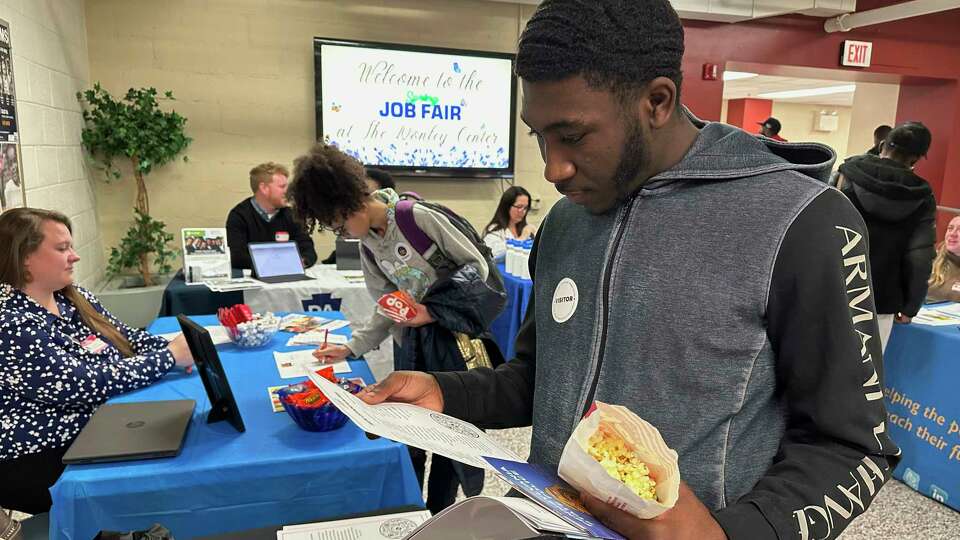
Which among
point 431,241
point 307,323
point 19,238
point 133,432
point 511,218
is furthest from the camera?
point 511,218

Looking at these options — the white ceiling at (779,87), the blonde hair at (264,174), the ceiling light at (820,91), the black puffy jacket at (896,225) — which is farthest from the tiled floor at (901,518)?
the ceiling light at (820,91)

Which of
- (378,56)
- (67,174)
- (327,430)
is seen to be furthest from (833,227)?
(378,56)

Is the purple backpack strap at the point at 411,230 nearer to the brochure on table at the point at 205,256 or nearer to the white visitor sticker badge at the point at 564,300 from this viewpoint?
the white visitor sticker badge at the point at 564,300

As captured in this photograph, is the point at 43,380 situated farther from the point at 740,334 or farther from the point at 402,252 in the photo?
the point at 740,334

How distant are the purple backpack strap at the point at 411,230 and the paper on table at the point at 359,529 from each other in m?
1.15

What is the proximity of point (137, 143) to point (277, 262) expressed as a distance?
155cm

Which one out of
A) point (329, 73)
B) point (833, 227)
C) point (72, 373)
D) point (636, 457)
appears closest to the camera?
point (636, 457)

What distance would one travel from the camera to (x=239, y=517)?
1377 mm

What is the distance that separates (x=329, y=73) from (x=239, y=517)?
4229 mm

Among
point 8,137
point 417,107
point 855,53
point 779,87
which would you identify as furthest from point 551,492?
point 779,87

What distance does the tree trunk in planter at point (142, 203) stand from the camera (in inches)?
177

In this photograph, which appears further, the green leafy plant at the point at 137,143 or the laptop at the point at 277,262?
the green leafy plant at the point at 137,143

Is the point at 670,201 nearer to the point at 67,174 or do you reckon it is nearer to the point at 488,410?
the point at 488,410

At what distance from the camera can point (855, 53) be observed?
5891mm
